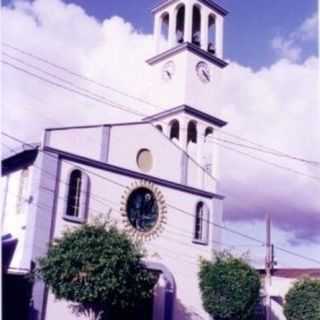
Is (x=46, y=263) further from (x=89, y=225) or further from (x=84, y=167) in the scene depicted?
(x=84, y=167)

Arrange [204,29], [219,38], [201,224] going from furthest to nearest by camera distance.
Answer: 1. [219,38]
2. [204,29]
3. [201,224]

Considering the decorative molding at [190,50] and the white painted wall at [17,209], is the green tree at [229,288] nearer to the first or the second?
the white painted wall at [17,209]

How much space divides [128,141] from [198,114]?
15.8ft

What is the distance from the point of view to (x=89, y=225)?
55.9 feet

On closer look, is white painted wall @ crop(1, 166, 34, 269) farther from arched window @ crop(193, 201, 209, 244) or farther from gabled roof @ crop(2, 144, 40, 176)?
arched window @ crop(193, 201, 209, 244)

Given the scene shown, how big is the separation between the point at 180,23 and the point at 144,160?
9650 millimetres

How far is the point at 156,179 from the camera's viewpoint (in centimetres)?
2238

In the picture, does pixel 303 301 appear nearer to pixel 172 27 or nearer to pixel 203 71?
pixel 203 71

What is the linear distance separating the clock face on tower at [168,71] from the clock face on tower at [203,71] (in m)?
1.25

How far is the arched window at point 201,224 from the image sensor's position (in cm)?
2350

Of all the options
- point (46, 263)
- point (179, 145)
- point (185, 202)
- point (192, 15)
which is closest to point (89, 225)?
point (46, 263)

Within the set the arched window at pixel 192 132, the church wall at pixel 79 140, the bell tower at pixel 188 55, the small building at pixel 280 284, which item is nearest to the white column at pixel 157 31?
the bell tower at pixel 188 55

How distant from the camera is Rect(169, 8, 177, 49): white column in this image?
88.6ft

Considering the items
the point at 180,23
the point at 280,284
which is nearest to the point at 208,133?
the point at 180,23
